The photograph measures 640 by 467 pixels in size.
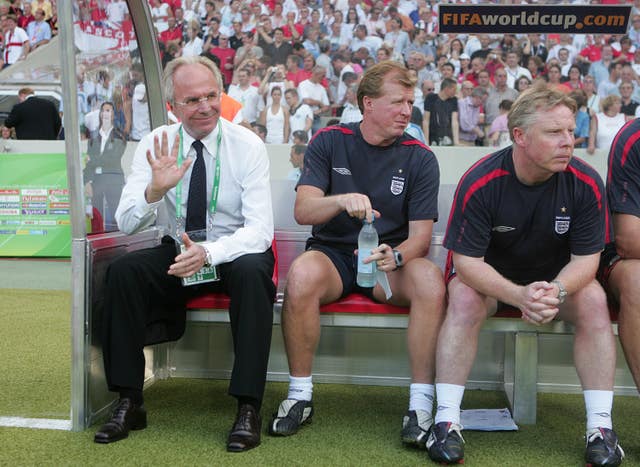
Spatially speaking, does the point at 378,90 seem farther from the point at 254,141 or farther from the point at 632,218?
the point at 632,218

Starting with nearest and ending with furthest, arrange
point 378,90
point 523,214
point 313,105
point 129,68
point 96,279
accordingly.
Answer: point 523,214, point 96,279, point 378,90, point 129,68, point 313,105

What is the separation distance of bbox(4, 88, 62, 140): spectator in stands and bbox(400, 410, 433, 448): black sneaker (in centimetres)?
722

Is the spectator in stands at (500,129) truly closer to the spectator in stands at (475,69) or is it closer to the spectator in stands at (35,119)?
the spectator in stands at (475,69)

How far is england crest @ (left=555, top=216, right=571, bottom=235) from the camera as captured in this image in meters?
2.47

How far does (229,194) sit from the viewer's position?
9.33ft

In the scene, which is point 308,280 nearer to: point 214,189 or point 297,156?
point 214,189

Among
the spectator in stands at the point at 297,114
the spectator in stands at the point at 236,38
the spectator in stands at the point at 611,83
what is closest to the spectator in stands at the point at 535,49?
the spectator in stands at the point at 611,83

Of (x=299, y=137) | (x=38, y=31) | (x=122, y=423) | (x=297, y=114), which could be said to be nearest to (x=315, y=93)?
(x=297, y=114)

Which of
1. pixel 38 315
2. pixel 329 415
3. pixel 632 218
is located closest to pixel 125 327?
pixel 329 415

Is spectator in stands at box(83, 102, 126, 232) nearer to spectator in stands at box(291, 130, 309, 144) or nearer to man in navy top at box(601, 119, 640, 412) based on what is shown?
man in navy top at box(601, 119, 640, 412)

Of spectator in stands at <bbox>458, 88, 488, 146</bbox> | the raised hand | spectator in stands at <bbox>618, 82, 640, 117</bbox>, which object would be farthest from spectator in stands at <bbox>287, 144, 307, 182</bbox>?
spectator in stands at <bbox>618, 82, 640, 117</bbox>

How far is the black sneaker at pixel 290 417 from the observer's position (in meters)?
2.53

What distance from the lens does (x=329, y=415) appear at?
2.82 metres

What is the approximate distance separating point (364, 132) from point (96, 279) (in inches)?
46.1
